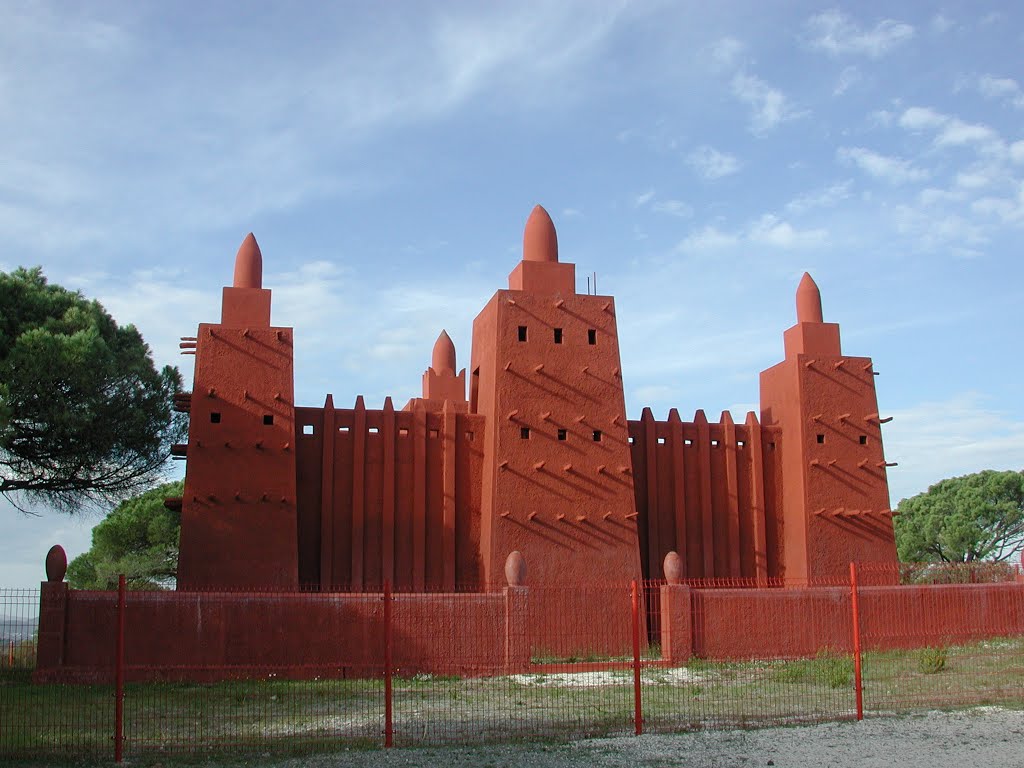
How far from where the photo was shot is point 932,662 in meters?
14.7

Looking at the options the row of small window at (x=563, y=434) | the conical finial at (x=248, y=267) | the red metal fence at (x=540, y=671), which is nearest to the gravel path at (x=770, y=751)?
the red metal fence at (x=540, y=671)

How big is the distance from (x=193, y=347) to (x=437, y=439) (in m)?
5.04

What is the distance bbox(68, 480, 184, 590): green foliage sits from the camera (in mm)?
31797

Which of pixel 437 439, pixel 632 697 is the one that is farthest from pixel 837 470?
pixel 632 697

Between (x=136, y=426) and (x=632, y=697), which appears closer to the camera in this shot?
(x=632, y=697)

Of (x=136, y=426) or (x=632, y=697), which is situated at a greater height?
(x=136, y=426)

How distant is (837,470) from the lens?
22.5 metres

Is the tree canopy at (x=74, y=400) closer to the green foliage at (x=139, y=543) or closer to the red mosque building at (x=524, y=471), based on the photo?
the red mosque building at (x=524, y=471)

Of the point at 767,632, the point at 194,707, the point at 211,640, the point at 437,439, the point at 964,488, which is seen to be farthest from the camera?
the point at 964,488

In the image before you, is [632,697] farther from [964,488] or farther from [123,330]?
[964,488]

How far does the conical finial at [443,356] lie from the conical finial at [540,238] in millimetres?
10250

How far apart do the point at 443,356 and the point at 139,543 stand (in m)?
11.7

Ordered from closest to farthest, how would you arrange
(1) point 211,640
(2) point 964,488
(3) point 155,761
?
(3) point 155,761
(1) point 211,640
(2) point 964,488

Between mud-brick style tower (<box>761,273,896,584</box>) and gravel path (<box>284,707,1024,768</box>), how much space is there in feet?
34.6
